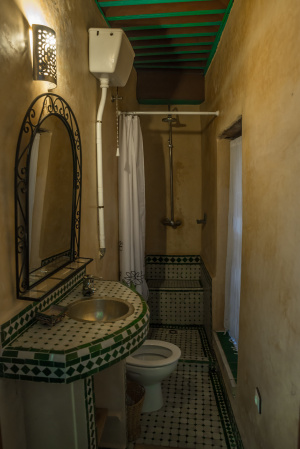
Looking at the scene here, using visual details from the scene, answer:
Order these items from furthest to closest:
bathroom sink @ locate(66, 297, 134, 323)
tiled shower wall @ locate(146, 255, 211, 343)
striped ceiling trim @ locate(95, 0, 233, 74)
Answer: tiled shower wall @ locate(146, 255, 211, 343)
striped ceiling trim @ locate(95, 0, 233, 74)
bathroom sink @ locate(66, 297, 134, 323)

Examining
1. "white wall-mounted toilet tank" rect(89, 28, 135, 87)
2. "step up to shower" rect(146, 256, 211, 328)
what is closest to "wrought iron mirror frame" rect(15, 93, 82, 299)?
"white wall-mounted toilet tank" rect(89, 28, 135, 87)

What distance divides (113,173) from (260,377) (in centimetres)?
187

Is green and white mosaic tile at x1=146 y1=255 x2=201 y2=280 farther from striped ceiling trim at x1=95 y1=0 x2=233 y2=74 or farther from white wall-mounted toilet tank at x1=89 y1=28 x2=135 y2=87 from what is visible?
white wall-mounted toilet tank at x1=89 y1=28 x2=135 y2=87

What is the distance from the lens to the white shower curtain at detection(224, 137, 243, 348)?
2510 mm

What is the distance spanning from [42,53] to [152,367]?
1.89m

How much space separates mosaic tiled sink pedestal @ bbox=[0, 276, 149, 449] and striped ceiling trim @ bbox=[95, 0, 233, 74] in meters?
2.09

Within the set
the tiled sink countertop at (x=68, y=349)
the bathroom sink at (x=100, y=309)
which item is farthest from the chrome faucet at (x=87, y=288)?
the tiled sink countertop at (x=68, y=349)

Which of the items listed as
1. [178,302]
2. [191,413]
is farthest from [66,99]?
[178,302]

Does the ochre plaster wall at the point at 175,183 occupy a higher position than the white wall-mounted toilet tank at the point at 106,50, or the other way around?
the white wall-mounted toilet tank at the point at 106,50

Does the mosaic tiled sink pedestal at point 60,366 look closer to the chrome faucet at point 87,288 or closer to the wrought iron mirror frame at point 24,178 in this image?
the wrought iron mirror frame at point 24,178

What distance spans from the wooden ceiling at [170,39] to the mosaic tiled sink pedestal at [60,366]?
6.87 feet

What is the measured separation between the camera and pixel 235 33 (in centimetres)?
217

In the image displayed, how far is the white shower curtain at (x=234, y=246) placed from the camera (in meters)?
2.51

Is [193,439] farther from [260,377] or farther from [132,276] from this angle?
[132,276]
